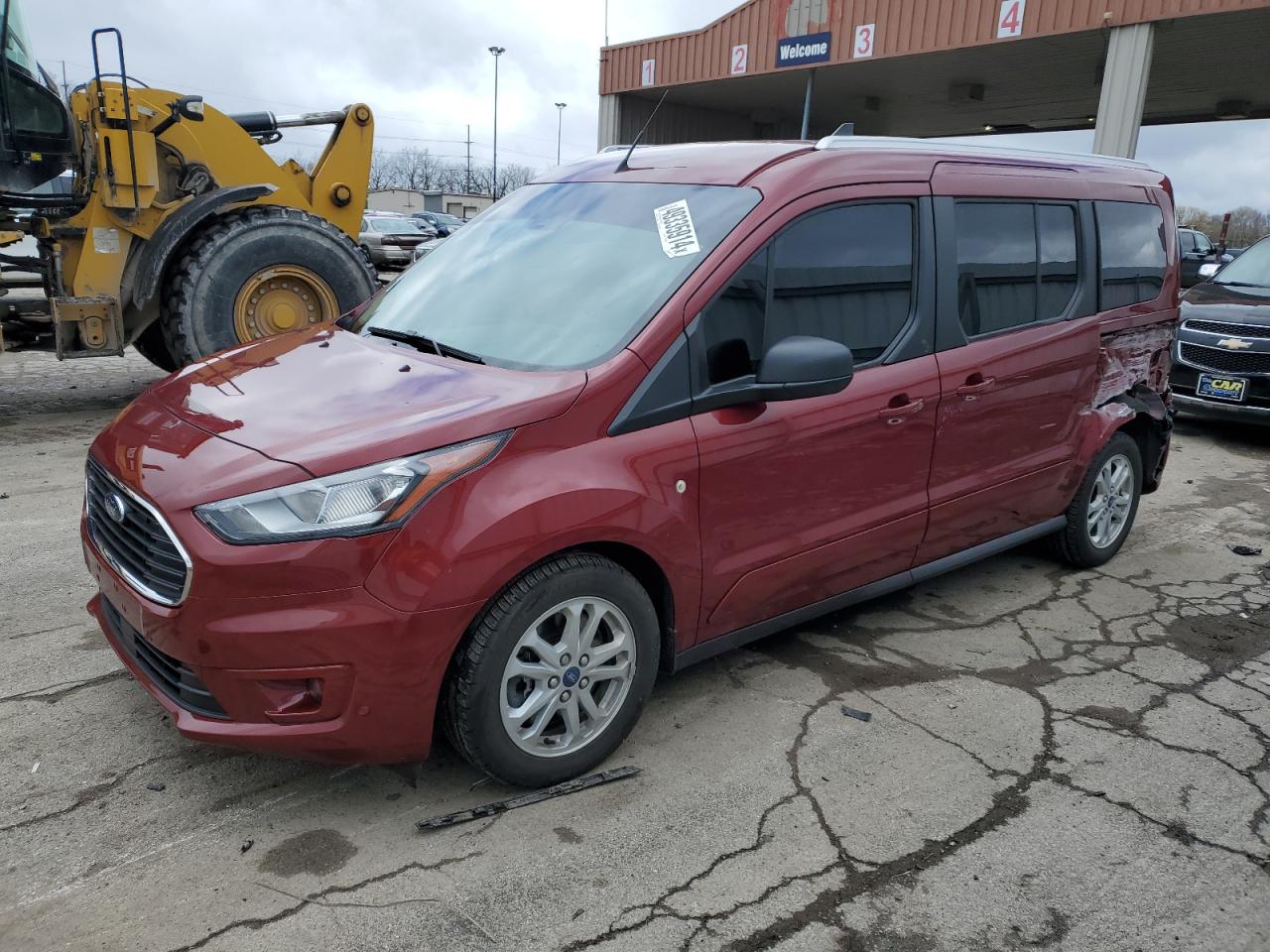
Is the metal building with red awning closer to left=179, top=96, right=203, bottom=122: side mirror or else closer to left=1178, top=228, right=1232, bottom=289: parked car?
left=1178, top=228, right=1232, bottom=289: parked car

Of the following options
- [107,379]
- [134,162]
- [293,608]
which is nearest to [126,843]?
[293,608]

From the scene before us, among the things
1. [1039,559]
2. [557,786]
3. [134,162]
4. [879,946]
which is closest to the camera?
[879,946]

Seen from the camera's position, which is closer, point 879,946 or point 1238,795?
point 879,946

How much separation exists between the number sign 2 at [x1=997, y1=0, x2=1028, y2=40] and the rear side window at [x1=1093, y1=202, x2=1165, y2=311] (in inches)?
477

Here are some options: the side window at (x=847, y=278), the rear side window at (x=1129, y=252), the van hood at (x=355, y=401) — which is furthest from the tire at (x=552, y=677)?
the rear side window at (x=1129, y=252)

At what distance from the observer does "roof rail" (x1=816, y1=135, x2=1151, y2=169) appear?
11.7ft

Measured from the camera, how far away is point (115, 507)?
9.14ft

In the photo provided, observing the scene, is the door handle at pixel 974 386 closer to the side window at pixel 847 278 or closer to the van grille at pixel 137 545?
the side window at pixel 847 278

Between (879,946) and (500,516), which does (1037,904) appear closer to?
(879,946)

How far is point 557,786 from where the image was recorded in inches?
114

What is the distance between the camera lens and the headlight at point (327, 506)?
2.44 meters

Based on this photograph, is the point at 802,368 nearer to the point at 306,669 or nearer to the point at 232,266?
the point at 306,669

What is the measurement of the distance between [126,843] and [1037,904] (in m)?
2.47

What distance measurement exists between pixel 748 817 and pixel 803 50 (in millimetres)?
18246
